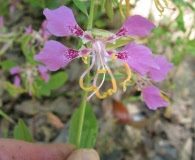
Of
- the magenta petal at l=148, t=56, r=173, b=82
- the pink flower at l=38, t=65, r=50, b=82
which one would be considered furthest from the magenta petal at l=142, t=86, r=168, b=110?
the pink flower at l=38, t=65, r=50, b=82

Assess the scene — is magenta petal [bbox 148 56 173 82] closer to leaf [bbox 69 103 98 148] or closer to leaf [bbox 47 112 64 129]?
leaf [bbox 69 103 98 148]

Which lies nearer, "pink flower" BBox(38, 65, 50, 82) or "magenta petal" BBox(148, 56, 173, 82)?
"magenta petal" BBox(148, 56, 173, 82)

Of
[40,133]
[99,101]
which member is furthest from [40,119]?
Result: [99,101]

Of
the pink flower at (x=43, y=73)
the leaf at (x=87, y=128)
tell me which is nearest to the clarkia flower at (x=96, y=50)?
the leaf at (x=87, y=128)

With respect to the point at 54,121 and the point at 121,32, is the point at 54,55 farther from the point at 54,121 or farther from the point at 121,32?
the point at 54,121

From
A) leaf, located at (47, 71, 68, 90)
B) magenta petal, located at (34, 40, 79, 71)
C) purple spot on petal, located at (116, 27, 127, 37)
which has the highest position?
purple spot on petal, located at (116, 27, 127, 37)

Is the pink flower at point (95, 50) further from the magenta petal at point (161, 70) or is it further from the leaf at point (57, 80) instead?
the leaf at point (57, 80)

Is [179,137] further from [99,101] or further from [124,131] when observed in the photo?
[99,101]

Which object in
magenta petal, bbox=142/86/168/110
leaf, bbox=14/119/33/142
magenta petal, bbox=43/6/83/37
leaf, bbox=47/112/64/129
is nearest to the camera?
magenta petal, bbox=43/6/83/37
